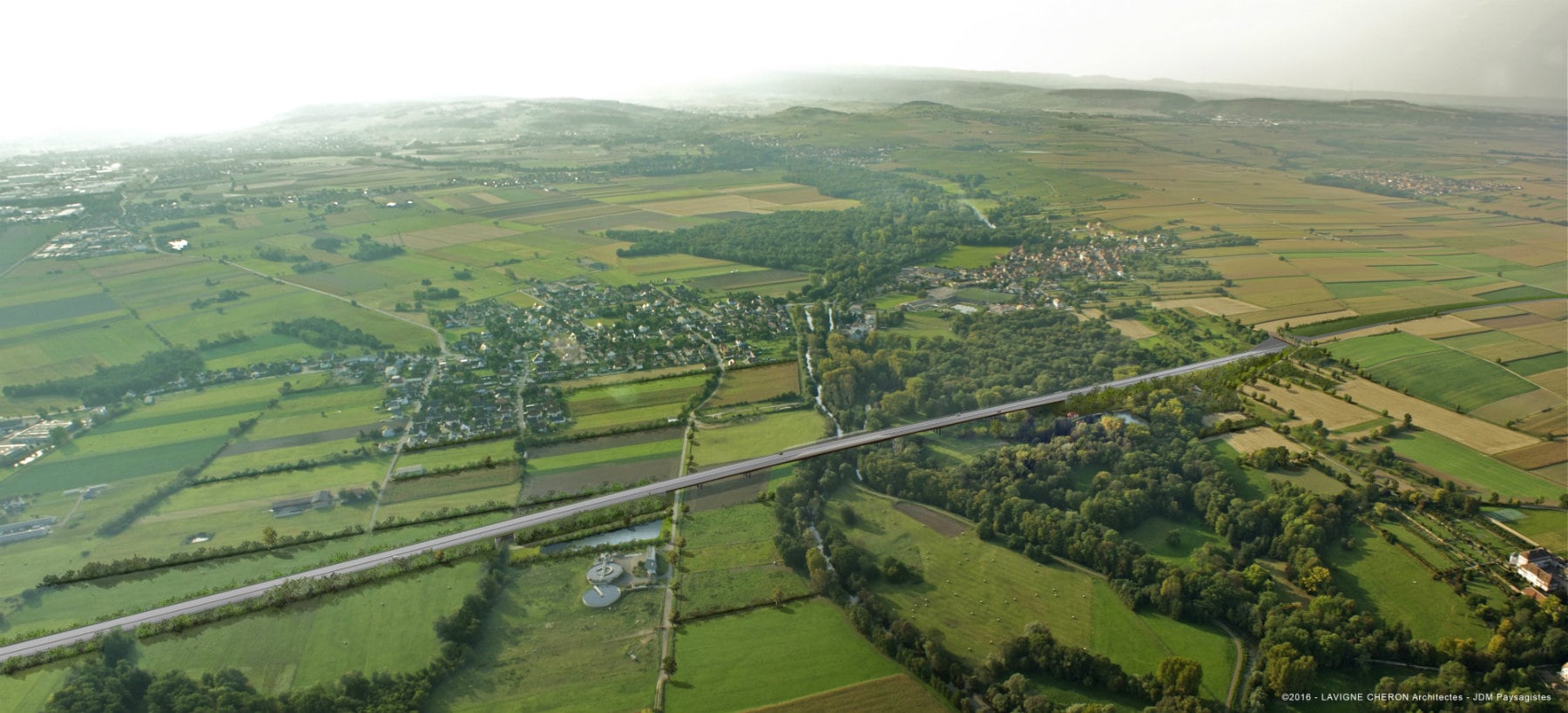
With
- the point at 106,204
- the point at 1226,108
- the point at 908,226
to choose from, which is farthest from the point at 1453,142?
the point at 106,204

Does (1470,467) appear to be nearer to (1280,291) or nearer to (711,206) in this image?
(1280,291)

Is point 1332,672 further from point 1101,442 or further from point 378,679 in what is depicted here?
point 378,679

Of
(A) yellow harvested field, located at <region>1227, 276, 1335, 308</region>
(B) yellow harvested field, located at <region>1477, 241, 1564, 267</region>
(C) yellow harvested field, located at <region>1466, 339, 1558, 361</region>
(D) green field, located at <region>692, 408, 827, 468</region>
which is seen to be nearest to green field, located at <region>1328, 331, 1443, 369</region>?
(C) yellow harvested field, located at <region>1466, 339, 1558, 361</region>

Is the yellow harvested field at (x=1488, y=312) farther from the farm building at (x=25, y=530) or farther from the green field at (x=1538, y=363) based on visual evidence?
the farm building at (x=25, y=530)

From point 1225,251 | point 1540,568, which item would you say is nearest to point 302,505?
point 1540,568

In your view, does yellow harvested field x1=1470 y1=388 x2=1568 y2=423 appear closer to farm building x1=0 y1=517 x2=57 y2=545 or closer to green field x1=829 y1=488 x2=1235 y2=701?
green field x1=829 y1=488 x2=1235 y2=701

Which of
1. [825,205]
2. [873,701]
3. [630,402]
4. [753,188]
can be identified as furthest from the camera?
[753,188]
